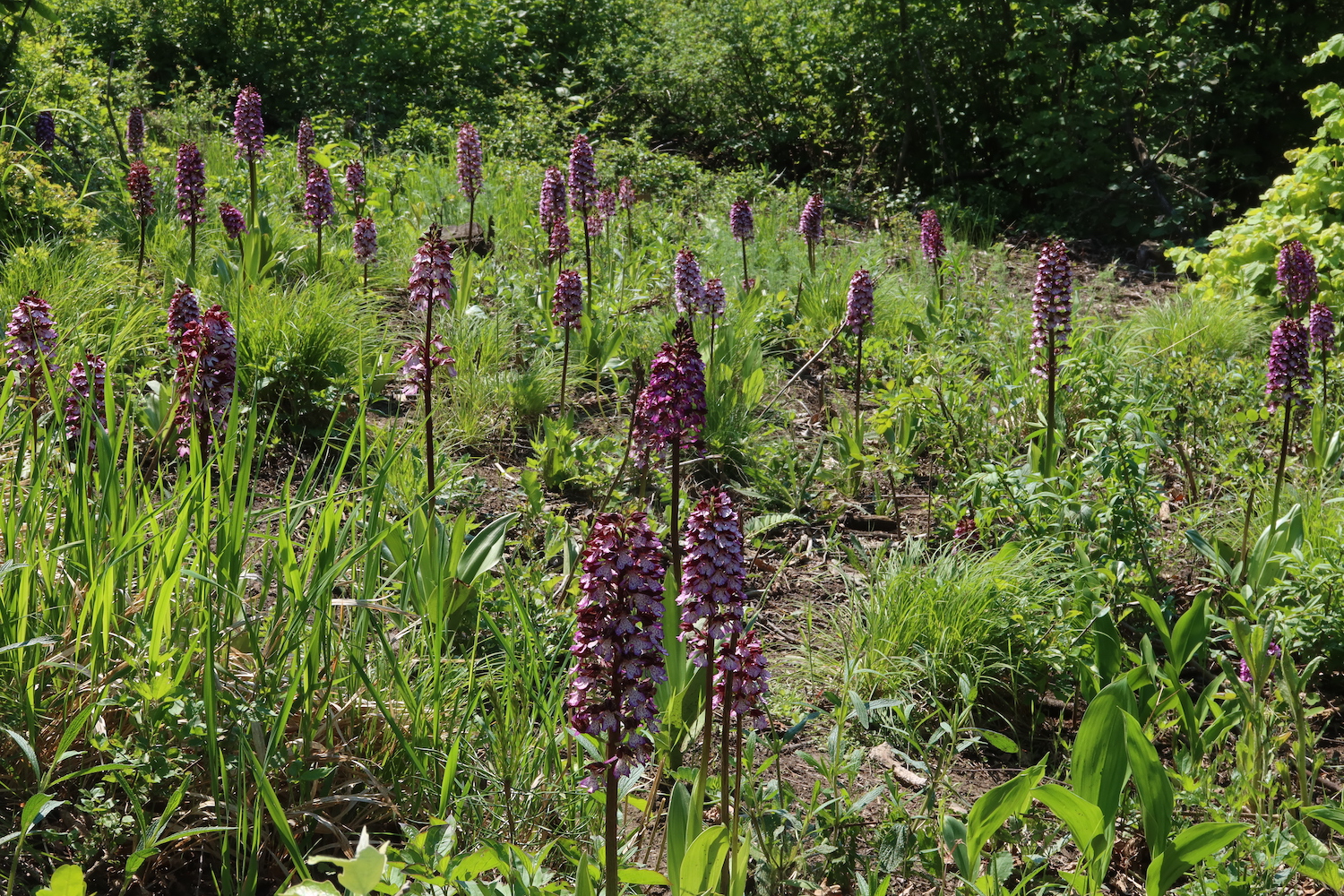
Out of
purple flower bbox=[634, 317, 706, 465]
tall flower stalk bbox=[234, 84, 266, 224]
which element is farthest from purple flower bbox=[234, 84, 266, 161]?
purple flower bbox=[634, 317, 706, 465]

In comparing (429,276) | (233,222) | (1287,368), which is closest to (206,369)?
(429,276)

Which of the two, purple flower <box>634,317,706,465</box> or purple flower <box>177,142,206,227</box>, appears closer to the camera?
purple flower <box>634,317,706,465</box>

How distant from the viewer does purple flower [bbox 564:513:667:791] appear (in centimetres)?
175

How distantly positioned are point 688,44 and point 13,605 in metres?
10.9

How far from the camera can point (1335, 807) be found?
2.34 m

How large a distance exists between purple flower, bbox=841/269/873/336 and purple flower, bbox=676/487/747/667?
2.74 metres

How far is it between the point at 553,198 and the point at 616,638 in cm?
420

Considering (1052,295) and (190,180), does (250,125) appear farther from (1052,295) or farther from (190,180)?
(1052,295)

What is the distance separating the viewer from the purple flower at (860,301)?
14.8 ft

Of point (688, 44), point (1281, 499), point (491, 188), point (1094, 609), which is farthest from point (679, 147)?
point (1094, 609)

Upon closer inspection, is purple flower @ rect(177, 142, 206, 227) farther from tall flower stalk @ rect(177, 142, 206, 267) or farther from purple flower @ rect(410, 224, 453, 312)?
purple flower @ rect(410, 224, 453, 312)

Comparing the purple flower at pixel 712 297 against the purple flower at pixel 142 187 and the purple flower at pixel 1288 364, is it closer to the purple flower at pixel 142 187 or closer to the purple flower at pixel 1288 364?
the purple flower at pixel 1288 364

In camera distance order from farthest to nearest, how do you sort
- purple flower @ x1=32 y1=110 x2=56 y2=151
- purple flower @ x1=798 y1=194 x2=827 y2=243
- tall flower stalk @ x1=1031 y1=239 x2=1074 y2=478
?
purple flower @ x1=32 y1=110 x2=56 y2=151 < purple flower @ x1=798 y1=194 x2=827 y2=243 < tall flower stalk @ x1=1031 y1=239 x2=1074 y2=478

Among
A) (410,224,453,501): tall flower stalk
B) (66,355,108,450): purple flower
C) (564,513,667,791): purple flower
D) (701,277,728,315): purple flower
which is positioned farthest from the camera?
(701,277,728,315): purple flower
